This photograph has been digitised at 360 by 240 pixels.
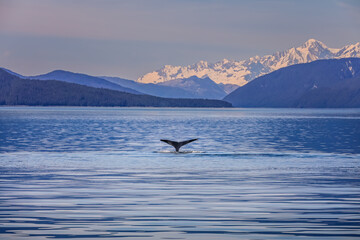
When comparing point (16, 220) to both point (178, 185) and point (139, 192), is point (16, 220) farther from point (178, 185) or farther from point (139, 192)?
point (178, 185)

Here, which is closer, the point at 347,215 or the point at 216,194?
the point at 347,215

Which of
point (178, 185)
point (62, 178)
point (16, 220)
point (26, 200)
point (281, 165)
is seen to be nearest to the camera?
point (16, 220)

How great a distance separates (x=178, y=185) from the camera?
38500 mm

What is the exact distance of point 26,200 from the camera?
32.1 meters

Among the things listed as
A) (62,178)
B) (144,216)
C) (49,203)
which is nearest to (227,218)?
(144,216)

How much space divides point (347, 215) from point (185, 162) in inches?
1099

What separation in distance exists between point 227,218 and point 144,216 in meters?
3.34

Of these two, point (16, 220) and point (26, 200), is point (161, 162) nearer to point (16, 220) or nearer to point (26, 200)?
point (26, 200)

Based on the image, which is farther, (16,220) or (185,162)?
(185,162)

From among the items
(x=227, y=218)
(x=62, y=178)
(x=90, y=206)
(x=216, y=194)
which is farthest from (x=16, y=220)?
(x=62, y=178)

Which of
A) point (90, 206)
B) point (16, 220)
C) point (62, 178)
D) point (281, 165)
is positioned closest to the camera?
point (16, 220)

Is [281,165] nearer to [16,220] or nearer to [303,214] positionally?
[303,214]

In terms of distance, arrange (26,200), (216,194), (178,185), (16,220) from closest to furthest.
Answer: (16,220) < (26,200) < (216,194) < (178,185)

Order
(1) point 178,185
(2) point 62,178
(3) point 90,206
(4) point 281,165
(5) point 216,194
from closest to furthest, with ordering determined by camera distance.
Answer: (3) point 90,206 < (5) point 216,194 < (1) point 178,185 < (2) point 62,178 < (4) point 281,165
